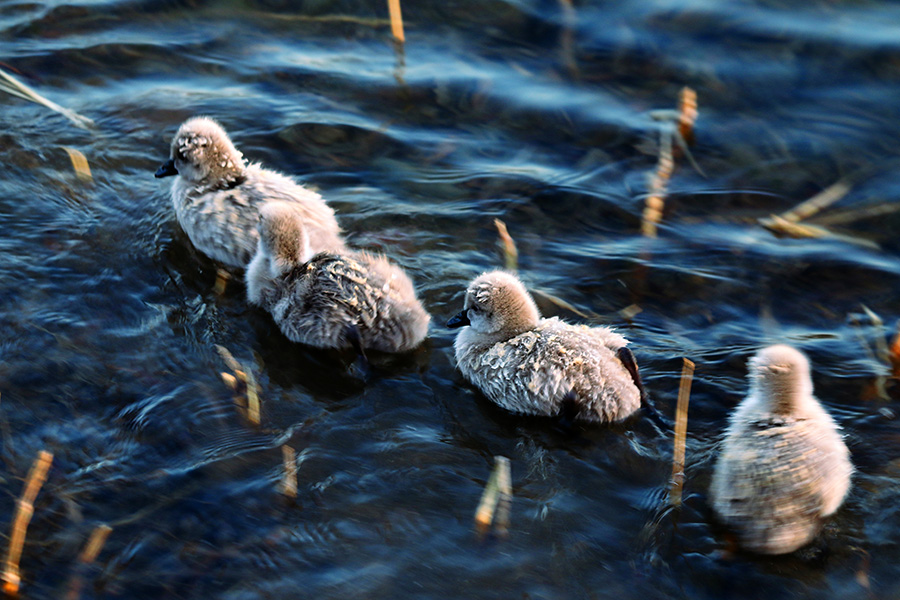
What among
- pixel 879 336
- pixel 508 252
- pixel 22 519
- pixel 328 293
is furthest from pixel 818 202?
pixel 22 519

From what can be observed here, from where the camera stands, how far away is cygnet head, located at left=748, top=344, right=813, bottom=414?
391 centimetres

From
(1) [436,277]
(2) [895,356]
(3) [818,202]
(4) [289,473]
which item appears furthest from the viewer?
(3) [818,202]

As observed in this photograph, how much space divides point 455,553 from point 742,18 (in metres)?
6.19

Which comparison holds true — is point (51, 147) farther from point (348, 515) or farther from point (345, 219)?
point (348, 515)

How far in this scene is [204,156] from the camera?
5809 millimetres

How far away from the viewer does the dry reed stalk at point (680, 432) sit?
4.11 metres

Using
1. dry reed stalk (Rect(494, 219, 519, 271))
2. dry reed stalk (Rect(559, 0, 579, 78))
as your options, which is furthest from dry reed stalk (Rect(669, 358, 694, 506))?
dry reed stalk (Rect(559, 0, 579, 78))

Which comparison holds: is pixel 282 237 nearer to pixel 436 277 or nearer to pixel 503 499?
pixel 436 277

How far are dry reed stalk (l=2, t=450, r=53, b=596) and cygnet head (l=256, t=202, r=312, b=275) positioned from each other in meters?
1.60

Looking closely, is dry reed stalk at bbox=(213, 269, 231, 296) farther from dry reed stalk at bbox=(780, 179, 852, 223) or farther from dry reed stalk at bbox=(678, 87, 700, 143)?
dry reed stalk at bbox=(780, 179, 852, 223)

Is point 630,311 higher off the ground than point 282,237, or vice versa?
point 282,237

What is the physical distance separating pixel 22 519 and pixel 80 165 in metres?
3.28

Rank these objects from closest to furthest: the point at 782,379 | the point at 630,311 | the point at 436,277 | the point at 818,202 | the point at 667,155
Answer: the point at 782,379 → the point at 630,311 → the point at 436,277 → the point at 818,202 → the point at 667,155

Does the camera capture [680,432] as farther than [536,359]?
No
